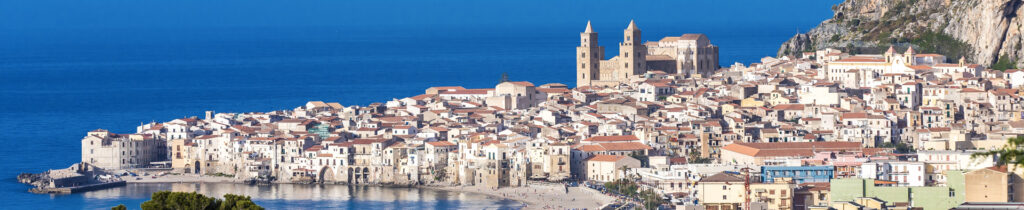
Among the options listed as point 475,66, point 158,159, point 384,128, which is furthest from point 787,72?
point 475,66

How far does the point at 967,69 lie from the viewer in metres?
72.2

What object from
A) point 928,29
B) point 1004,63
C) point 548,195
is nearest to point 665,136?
point 548,195

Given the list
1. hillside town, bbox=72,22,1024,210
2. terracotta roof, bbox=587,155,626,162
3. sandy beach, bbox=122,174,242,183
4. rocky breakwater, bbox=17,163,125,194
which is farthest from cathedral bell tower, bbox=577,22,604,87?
terracotta roof, bbox=587,155,626,162

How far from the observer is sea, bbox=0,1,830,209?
61344mm

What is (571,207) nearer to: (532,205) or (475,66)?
(532,205)

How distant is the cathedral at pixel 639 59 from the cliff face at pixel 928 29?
465 cm

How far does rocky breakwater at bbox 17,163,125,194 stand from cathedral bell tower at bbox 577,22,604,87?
23728mm

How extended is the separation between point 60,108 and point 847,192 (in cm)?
6101

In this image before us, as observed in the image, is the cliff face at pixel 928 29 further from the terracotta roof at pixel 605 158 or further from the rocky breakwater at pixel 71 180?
the rocky breakwater at pixel 71 180

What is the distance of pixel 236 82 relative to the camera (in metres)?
125

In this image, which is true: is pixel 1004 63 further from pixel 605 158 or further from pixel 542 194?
pixel 542 194

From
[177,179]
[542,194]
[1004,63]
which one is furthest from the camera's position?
[1004,63]

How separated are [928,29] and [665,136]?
21844 millimetres

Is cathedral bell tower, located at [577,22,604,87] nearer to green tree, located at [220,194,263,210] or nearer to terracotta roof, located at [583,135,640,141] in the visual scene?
terracotta roof, located at [583,135,640,141]
